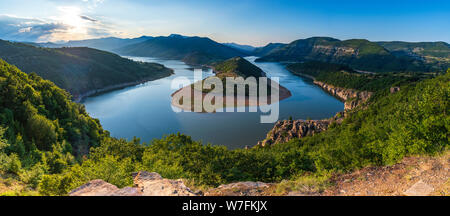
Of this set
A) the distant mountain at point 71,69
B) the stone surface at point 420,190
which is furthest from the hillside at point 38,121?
the distant mountain at point 71,69

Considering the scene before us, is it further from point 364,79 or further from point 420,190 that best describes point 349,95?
point 420,190

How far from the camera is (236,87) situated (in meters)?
93.6

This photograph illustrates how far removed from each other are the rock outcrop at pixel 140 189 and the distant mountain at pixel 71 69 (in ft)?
332

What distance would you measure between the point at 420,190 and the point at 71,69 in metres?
135

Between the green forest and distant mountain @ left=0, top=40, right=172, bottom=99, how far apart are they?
7480cm

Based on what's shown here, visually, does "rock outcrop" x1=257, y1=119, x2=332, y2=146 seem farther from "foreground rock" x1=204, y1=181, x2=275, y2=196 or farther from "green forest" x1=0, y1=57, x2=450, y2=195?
"foreground rock" x1=204, y1=181, x2=275, y2=196

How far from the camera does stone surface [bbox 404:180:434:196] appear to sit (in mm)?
7449

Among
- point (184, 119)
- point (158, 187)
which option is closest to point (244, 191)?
point (158, 187)

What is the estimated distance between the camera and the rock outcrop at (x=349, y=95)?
83625mm

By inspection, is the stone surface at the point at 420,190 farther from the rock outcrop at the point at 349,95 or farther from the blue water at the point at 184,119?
the rock outcrop at the point at 349,95

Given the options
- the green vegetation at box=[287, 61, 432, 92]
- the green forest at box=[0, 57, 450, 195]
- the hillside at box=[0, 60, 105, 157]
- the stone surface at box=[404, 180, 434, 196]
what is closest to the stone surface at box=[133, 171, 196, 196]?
the green forest at box=[0, 57, 450, 195]

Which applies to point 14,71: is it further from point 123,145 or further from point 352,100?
point 352,100
